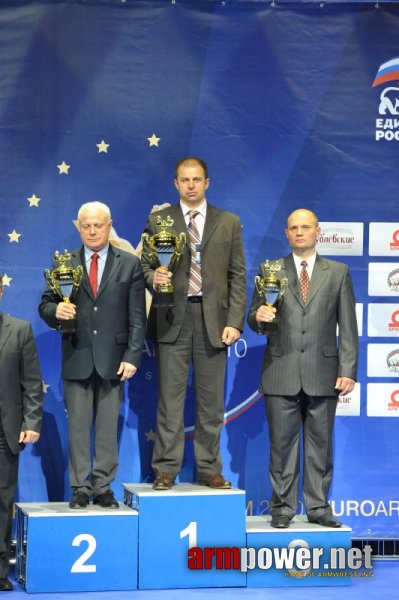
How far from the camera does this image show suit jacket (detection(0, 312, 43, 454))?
17.5ft

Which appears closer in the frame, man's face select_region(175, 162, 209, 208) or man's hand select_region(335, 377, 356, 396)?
man's hand select_region(335, 377, 356, 396)

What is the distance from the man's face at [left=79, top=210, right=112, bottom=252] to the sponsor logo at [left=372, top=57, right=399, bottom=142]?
196 centimetres

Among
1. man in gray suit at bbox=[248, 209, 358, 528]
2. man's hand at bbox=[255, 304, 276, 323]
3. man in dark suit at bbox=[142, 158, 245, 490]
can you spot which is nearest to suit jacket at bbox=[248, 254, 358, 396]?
man in gray suit at bbox=[248, 209, 358, 528]

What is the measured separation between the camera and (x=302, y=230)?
19.3ft

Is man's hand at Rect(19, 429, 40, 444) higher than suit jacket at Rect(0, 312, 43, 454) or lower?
lower

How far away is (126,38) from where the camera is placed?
643 cm

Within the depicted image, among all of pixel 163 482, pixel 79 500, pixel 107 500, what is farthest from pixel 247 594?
pixel 79 500

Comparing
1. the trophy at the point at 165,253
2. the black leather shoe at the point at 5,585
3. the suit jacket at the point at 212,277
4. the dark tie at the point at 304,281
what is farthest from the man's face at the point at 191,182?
the black leather shoe at the point at 5,585

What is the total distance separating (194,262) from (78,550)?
5.68 ft

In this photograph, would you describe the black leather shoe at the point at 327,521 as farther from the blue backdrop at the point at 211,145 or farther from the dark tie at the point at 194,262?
the dark tie at the point at 194,262

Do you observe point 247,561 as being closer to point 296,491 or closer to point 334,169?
point 296,491

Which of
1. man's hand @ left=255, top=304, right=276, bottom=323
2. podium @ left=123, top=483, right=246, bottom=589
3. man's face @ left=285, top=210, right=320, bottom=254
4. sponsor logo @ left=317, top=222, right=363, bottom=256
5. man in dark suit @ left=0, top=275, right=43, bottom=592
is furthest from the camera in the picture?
sponsor logo @ left=317, top=222, right=363, bottom=256

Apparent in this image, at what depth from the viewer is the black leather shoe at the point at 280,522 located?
570 cm

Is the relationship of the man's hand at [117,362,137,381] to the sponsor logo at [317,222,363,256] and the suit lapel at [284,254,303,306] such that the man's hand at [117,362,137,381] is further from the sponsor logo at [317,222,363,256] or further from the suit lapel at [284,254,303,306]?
the sponsor logo at [317,222,363,256]
